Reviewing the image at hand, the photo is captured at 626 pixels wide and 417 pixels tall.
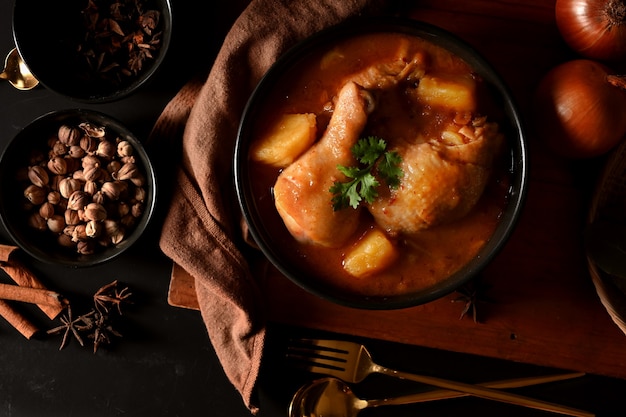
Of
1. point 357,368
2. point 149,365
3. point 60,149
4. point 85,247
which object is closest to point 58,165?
point 60,149

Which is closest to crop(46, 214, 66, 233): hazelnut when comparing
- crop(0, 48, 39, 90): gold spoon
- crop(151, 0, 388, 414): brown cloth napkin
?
crop(151, 0, 388, 414): brown cloth napkin

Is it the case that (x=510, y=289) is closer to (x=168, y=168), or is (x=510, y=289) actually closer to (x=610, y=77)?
(x=610, y=77)

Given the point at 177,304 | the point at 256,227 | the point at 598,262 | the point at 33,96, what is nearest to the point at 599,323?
the point at 598,262

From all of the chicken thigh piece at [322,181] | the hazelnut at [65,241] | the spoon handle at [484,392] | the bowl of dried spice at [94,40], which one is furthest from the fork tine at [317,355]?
the bowl of dried spice at [94,40]

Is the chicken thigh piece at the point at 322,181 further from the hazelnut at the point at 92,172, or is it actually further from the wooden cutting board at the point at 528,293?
the hazelnut at the point at 92,172

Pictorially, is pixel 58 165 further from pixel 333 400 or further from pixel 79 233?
pixel 333 400
